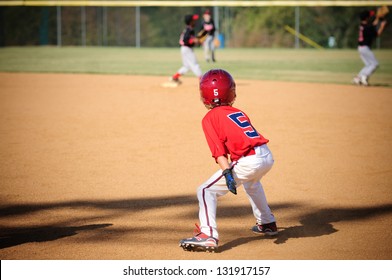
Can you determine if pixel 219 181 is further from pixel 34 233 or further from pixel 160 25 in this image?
pixel 160 25

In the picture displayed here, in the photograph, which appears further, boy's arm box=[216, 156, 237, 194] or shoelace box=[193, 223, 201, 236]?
shoelace box=[193, 223, 201, 236]

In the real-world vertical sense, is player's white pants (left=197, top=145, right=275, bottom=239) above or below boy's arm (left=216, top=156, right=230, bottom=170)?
below

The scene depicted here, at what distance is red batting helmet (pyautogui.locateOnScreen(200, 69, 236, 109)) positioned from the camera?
16.7ft

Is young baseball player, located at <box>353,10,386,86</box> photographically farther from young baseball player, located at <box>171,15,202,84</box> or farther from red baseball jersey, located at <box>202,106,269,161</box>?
red baseball jersey, located at <box>202,106,269,161</box>

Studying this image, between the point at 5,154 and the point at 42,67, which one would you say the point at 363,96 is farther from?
the point at 42,67

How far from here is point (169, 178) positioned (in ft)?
25.4

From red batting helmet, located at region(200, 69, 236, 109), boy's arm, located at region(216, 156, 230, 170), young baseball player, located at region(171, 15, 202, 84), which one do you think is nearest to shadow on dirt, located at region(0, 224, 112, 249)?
boy's arm, located at region(216, 156, 230, 170)

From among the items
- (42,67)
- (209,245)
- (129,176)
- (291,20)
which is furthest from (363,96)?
(291,20)

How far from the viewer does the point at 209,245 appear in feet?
16.3

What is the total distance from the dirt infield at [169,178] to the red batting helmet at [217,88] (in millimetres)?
1185

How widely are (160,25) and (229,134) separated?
4054cm

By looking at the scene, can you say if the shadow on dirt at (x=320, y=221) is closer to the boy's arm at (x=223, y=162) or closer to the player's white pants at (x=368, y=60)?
the boy's arm at (x=223, y=162)

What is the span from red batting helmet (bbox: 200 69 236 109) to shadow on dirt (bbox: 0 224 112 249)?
1.59 metres

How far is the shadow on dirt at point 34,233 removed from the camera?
532 centimetres
